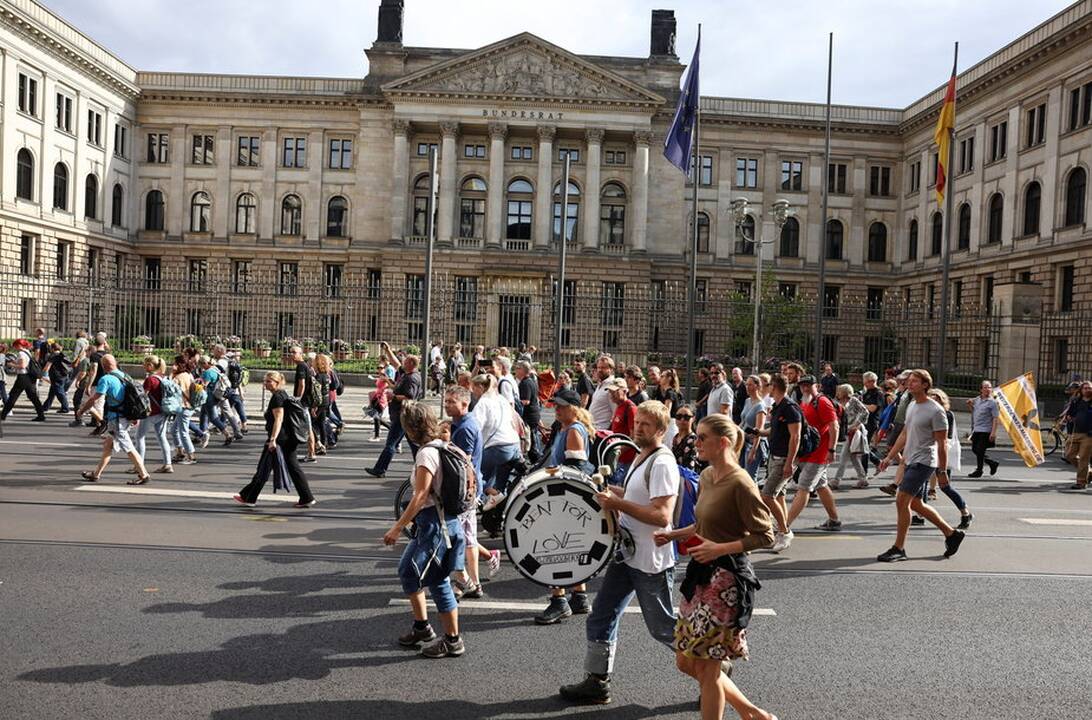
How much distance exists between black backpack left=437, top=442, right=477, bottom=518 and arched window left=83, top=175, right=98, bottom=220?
5419 centimetres

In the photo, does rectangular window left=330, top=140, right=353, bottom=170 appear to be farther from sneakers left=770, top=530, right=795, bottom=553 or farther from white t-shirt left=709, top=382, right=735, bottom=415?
sneakers left=770, top=530, right=795, bottom=553

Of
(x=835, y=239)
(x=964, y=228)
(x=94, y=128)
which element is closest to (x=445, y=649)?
(x=964, y=228)

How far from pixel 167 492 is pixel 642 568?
8404 millimetres

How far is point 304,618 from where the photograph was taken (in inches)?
272

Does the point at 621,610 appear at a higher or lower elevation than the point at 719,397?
lower

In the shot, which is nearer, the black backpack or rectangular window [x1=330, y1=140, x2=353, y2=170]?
the black backpack

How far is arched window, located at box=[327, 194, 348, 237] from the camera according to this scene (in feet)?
194

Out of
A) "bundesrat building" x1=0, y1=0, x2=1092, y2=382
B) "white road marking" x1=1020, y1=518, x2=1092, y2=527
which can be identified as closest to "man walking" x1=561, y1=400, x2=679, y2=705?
"white road marking" x1=1020, y1=518, x2=1092, y2=527

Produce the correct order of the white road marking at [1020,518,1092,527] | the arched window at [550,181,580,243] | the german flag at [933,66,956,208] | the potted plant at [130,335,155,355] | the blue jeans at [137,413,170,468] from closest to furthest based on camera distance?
1. the white road marking at [1020,518,1092,527]
2. the blue jeans at [137,413,170,468]
3. the german flag at [933,66,956,208]
4. the potted plant at [130,335,155,355]
5. the arched window at [550,181,580,243]

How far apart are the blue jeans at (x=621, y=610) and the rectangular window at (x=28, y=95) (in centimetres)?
4945

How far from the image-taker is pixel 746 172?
59.1 meters

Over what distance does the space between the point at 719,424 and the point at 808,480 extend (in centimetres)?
578

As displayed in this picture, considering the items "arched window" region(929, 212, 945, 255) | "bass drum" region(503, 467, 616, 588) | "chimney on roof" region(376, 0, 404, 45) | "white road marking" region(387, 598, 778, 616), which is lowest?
"white road marking" region(387, 598, 778, 616)

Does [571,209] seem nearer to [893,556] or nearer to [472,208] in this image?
[472,208]
